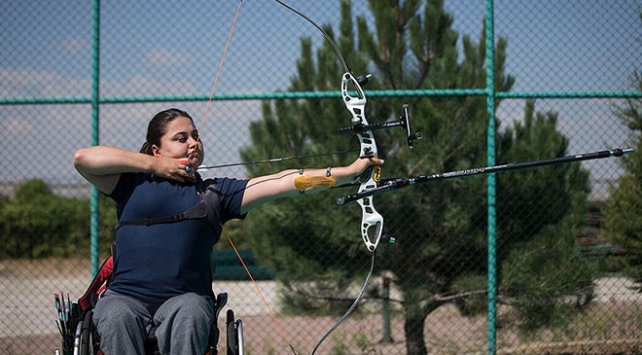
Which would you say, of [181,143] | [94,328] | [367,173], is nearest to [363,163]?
[367,173]

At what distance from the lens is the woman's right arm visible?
9.73ft

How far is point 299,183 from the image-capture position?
3.12m

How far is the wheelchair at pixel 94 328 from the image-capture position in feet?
9.16

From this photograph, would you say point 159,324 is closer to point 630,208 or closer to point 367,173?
point 367,173

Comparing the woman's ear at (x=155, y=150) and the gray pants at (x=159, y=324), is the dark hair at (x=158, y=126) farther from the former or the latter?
the gray pants at (x=159, y=324)

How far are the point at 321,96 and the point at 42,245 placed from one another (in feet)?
10.2

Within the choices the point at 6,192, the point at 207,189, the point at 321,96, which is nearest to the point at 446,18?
the point at 321,96

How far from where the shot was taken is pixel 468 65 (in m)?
5.24

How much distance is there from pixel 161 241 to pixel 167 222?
0.27 ft

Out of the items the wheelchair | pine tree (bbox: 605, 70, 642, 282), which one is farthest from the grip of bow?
pine tree (bbox: 605, 70, 642, 282)

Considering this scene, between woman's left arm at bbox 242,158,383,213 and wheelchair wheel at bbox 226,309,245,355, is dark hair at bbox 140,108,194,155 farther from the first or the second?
wheelchair wheel at bbox 226,309,245,355

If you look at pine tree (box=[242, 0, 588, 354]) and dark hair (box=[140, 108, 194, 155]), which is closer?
dark hair (box=[140, 108, 194, 155])

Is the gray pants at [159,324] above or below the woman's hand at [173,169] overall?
below

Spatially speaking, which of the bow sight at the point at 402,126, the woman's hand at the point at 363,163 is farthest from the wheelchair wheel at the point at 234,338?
the bow sight at the point at 402,126
